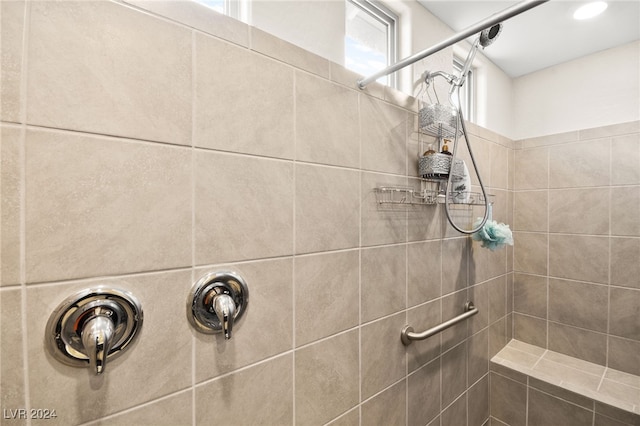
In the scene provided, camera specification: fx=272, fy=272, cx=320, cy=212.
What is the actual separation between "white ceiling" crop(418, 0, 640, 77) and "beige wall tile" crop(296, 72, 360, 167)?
83cm

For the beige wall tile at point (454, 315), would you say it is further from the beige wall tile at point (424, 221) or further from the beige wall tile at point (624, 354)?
the beige wall tile at point (624, 354)

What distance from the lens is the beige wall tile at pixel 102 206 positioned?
17.9 inches

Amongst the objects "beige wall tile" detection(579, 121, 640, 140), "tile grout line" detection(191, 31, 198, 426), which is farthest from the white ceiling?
"tile grout line" detection(191, 31, 198, 426)

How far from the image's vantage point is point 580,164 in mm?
Answer: 1582

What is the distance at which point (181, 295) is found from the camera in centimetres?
58

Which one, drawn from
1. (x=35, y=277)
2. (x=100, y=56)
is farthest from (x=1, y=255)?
(x=100, y=56)

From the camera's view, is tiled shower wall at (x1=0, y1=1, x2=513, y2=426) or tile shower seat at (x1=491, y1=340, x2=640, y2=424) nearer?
tiled shower wall at (x1=0, y1=1, x2=513, y2=426)

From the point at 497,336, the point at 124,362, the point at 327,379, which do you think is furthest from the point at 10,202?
the point at 497,336

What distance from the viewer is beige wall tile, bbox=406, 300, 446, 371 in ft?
3.52

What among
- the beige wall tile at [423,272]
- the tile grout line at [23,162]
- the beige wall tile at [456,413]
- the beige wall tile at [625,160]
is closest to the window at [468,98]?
the beige wall tile at [625,160]

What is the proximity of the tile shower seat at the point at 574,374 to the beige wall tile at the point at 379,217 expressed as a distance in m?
1.23

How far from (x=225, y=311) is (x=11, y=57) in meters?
0.56

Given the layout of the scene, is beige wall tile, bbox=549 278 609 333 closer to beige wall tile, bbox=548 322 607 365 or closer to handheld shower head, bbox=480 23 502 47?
beige wall tile, bbox=548 322 607 365

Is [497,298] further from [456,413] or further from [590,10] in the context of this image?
[590,10]
